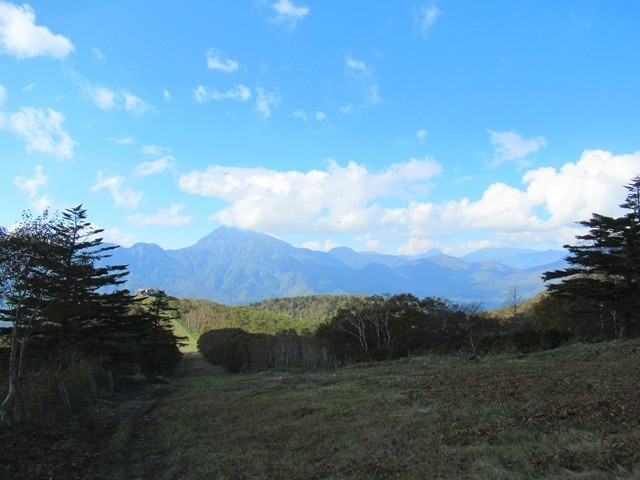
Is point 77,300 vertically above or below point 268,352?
above

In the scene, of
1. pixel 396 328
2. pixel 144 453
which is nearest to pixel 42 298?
pixel 144 453

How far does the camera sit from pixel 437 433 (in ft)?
34.5

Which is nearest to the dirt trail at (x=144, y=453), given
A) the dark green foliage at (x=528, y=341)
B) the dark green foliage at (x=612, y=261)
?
the dark green foliage at (x=528, y=341)

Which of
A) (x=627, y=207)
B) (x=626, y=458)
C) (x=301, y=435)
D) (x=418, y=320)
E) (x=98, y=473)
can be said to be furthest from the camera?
(x=418, y=320)

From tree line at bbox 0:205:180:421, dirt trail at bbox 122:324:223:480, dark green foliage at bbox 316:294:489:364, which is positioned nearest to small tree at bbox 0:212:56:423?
tree line at bbox 0:205:180:421

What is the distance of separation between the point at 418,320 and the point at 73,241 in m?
47.4

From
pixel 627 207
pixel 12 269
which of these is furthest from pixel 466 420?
pixel 627 207

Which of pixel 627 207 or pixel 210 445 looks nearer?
pixel 210 445

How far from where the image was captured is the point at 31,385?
787 inches

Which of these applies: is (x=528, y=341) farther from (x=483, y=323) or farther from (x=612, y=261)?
(x=483, y=323)

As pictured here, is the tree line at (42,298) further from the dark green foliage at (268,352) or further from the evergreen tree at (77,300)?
the dark green foliage at (268,352)

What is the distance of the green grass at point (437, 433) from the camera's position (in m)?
7.48

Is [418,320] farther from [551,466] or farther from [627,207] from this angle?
[551,466]

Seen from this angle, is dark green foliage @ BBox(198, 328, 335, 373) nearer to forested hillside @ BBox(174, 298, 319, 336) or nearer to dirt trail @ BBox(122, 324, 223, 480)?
forested hillside @ BBox(174, 298, 319, 336)
